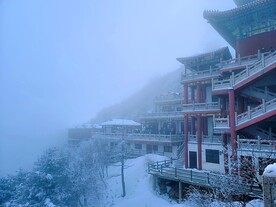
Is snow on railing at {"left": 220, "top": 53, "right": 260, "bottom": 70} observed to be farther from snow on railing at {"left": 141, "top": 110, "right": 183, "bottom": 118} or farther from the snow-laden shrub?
the snow-laden shrub

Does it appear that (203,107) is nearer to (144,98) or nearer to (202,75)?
(202,75)

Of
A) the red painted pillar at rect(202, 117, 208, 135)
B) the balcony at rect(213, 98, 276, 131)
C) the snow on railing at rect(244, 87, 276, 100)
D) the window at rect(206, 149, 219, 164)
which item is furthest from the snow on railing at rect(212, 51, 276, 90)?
the window at rect(206, 149, 219, 164)

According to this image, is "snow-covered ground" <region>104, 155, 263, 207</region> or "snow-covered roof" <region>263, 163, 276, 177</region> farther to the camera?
"snow-covered ground" <region>104, 155, 263, 207</region>

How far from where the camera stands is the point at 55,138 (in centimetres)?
10225

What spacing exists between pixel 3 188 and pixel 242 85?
2863cm

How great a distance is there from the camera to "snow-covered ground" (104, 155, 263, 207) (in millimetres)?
23391

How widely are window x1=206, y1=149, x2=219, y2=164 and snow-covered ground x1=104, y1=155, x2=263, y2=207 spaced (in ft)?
24.0

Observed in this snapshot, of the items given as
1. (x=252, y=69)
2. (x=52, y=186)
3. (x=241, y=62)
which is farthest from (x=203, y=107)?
(x=52, y=186)

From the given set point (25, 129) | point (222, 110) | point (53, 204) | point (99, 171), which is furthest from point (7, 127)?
point (222, 110)

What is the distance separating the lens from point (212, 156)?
26.5m

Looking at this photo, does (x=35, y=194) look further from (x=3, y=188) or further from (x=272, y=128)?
(x=272, y=128)

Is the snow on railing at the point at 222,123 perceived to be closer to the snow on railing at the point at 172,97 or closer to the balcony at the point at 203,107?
the balcony at the point at 203,107

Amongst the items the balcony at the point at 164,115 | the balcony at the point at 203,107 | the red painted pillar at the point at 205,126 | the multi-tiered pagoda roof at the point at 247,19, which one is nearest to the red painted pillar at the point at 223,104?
the balcony at the point at 203,107

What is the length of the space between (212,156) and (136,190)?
10608mm
